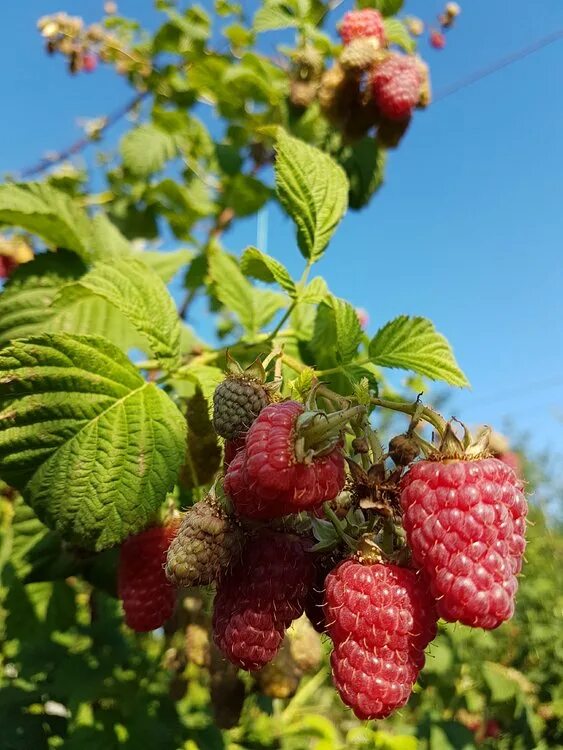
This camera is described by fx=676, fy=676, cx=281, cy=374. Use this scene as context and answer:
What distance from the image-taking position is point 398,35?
2.34 m

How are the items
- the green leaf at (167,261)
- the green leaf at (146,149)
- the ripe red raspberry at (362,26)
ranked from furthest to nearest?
the green leaf at (146,149)
the ripe red raspberry at (362,26)
the green leaf at (167,261)

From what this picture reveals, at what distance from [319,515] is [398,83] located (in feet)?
5.40

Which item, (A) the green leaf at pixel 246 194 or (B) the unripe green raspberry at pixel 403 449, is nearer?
(B) the unripe green raspberry at pixel 403 449

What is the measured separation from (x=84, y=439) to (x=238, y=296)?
0.67m

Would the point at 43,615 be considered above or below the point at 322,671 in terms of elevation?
below

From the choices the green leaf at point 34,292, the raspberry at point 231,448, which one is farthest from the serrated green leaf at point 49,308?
the raspberry at point 231,448

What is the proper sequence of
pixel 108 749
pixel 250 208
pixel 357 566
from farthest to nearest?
pixel 250 208, pixel 108 749, pixel 357 566

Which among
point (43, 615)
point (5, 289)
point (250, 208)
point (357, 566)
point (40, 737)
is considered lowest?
point (40, 737)

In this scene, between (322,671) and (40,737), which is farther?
(322,671)

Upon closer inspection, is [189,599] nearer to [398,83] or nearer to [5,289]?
[5,289]

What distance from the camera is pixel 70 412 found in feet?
3.32

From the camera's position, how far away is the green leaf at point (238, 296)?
5.03ft

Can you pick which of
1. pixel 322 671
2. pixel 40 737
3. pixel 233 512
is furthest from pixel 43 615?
pixel 322 671

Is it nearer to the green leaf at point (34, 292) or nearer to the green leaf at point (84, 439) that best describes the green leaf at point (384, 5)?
the green leaf at point (34, 292)
